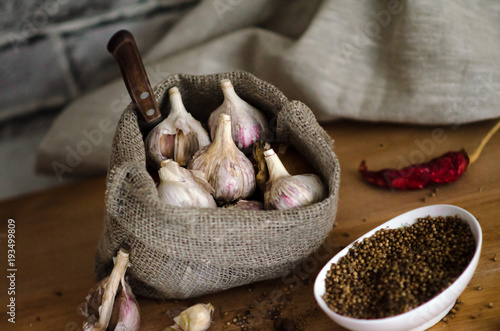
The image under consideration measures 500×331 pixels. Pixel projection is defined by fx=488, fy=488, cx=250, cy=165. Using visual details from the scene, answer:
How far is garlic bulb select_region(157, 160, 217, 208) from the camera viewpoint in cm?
68

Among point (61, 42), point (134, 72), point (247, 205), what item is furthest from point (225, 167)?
point (61, 42)

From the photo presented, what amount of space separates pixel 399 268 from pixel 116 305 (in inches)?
16.2

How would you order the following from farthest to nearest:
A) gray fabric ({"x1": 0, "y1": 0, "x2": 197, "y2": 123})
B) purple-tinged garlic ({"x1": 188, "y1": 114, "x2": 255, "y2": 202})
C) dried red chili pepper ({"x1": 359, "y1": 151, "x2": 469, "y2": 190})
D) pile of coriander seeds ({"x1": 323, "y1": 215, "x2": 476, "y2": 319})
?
gray fabric ({"x1": 0, "y1": 0, "x2": 197, "y2": 123})
dried red chili pepper ({"x1": 359, "y1": 151, "x2": 469, "y2": 190})
purple-tinged garlic ({"x1": 188, "y1": 114, "x2": 255, "y2": 202})
pile of coriander seeds ({"x1": 323, "y1": 215, "x2": 476, "y2": 319})

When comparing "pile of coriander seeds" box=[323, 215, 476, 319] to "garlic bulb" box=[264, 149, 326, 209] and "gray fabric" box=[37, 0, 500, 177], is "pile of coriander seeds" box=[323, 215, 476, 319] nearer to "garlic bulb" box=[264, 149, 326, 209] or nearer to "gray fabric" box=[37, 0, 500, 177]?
"garlic bulb" box=[264, 149, 326, 209]

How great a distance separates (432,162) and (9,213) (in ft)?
2.97

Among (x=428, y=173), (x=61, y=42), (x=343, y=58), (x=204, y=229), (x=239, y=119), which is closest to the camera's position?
(x=204, y=229)

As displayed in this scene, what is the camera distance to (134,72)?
71cm

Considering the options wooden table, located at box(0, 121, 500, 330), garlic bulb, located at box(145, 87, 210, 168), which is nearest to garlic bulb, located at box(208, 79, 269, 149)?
garlic bulb, located at box(145, 87, 210, 168)

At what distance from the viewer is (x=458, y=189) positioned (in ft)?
2.97

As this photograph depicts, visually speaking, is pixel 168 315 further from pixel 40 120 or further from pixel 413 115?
pixel 40 120

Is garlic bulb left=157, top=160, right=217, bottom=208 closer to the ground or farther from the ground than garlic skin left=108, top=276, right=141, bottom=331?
farther from the ground

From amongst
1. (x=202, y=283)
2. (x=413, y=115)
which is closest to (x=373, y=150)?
(x=413, y=115)

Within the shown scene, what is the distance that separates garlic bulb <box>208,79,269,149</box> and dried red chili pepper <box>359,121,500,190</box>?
277mm

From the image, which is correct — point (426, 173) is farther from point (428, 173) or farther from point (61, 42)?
point (61, 42)
